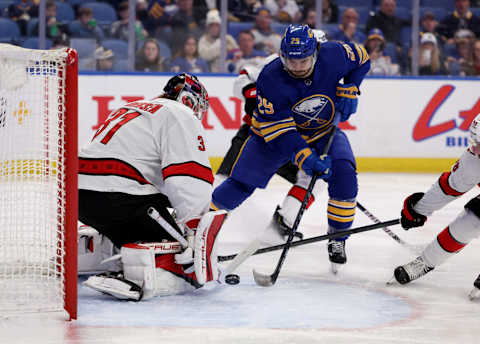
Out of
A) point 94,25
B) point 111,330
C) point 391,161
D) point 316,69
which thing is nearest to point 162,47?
point 94,25

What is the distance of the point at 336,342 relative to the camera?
1.99m

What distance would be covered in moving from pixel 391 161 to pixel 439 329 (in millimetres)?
4337

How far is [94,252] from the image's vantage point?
270cm

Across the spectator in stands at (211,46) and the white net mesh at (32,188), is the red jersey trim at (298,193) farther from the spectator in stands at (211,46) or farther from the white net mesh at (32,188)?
the spectator in stands at (211,46)

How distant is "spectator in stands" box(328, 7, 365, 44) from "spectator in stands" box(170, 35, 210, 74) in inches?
45.7

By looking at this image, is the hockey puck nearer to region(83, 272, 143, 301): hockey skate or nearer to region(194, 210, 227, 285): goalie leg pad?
region(194, 210, 227, 285): goalie leg pad

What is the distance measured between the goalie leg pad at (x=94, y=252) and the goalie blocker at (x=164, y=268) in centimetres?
25

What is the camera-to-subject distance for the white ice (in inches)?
80.0

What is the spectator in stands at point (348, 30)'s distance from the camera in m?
6.46

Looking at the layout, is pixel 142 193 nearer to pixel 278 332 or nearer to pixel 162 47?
pixel 278 332

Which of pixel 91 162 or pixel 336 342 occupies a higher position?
pixel 91 162

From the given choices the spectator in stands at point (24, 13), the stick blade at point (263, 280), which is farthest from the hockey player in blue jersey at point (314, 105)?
the spectator in stands at point (24, 13)

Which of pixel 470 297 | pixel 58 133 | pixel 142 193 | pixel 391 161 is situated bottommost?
pixel 391 161

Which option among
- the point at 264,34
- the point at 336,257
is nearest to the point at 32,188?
the point at 336,257
